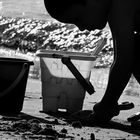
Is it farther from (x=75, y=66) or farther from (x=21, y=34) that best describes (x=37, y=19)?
(x=75, y=66)

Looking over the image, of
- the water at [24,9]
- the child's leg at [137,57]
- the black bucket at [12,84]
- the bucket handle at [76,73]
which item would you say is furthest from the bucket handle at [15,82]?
the water at [24,9]

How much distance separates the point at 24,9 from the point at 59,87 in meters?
11.6

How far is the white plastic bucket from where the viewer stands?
3.87m

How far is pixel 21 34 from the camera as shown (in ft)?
38.7

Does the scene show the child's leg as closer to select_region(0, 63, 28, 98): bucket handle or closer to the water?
select_region(0, 63, 28, 98): bucket handle

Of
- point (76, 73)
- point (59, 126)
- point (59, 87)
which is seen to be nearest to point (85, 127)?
point (59, 126)

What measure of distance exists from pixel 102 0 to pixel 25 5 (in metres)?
13.2

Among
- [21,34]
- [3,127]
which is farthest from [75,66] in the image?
[21,34]

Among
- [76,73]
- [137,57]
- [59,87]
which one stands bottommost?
[59,87]

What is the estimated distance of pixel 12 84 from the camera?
372 centimetres

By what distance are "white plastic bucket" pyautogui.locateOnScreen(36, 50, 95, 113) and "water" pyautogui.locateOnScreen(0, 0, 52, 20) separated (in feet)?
31.7

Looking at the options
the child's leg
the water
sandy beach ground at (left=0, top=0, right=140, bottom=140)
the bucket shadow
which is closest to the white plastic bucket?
sandy beach ground at (left=0, top=0, right=140, bottom=140)

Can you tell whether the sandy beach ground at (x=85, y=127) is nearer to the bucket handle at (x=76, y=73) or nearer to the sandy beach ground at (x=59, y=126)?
the sandy beach ground at (x=59, y=126)

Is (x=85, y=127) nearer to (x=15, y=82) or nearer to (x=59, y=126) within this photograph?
(x=59, y=126)
